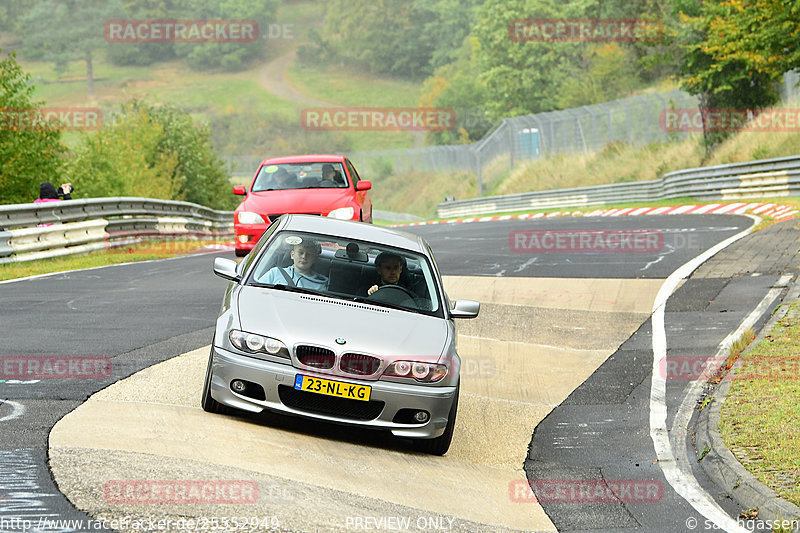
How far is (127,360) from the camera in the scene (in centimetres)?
966

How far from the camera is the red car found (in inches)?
675

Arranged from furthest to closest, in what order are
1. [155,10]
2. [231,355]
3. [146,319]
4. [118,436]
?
[155,10]
[146,319]
[231,355]
[118,436]

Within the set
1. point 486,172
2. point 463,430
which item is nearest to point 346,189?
point 463,430

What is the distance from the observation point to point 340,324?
7410 millimetres

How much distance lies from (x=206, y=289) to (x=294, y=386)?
8.96m

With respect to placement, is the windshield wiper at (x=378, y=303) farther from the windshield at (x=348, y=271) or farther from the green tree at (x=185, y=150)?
the green tree at (x=185, y=150)

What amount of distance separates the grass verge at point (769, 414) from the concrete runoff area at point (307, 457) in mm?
1504

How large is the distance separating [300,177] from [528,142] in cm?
4134

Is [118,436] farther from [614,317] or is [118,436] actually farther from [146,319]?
[614,317]

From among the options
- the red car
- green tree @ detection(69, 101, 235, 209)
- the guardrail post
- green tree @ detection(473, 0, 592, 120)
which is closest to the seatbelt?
the red car

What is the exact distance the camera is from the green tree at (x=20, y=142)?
24.7 m

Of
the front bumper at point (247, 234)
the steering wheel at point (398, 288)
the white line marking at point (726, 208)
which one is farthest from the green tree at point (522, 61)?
the steering wheel at point (398, 288)

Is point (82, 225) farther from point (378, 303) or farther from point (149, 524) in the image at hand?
point (149, 524)

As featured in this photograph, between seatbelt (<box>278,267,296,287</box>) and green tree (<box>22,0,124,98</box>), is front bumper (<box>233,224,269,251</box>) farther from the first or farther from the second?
green tree (<box>22,0,124,98</box>)
